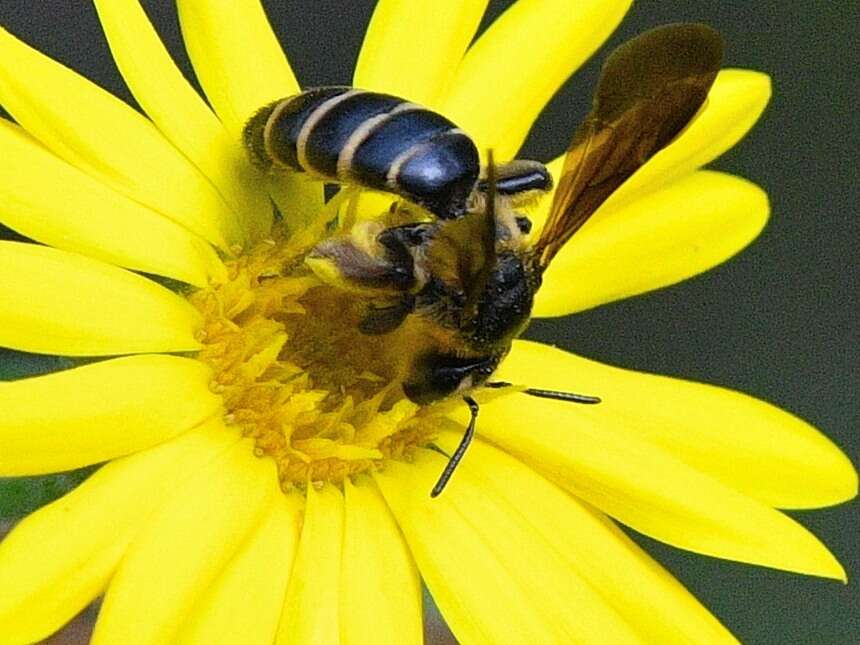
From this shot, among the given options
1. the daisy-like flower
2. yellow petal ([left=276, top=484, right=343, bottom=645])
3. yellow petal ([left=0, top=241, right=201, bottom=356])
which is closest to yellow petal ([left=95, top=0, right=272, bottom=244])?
the daisy-like flower

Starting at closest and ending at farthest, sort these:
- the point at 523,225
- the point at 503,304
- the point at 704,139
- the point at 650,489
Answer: the point at 503,304, the point at 523,225, the point at 650,489, the point at 704,139

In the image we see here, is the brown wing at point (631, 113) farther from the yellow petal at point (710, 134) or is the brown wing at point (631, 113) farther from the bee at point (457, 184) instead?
the yellow petal at point (710, 134)

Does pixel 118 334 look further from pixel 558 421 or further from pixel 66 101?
pixel 558 421

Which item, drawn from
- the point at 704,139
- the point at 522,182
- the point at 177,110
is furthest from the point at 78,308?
the point at 704,139

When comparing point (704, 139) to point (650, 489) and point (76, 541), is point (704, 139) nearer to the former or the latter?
point (650, 489)

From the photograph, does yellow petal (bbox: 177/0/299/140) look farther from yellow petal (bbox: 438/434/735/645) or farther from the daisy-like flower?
yellow petal (bbox: 438/434/735/645)

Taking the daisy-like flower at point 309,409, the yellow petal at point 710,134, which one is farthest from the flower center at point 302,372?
the yellow petal at point 710,134
